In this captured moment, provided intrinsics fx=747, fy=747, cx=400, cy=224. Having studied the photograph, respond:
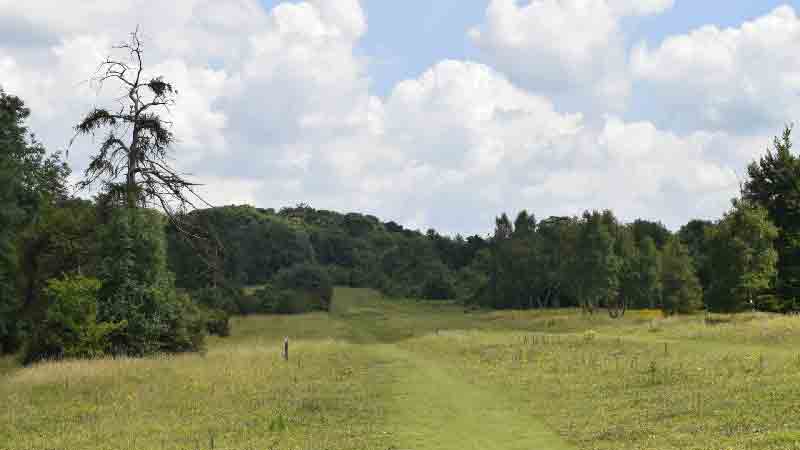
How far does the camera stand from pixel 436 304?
132 m

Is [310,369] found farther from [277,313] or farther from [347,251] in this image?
[347,251]

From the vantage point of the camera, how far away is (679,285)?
81.9m

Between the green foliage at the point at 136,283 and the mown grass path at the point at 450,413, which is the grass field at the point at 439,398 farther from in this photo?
the green foliage at the point at 136,283

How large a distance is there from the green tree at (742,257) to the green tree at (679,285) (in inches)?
793

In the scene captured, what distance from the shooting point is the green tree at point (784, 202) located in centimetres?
6244

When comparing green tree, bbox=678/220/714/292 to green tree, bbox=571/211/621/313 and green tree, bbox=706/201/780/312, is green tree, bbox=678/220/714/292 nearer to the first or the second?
green tree, bbox=571/211/621/313

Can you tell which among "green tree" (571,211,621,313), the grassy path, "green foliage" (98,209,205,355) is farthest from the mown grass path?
"green tree" (571,211,621,313)

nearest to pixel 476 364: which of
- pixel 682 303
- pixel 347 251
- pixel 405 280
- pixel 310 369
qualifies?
pixel 310 369

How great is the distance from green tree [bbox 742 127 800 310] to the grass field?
22561 mm

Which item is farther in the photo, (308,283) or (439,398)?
(308,283)

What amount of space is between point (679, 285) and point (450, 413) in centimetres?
6701

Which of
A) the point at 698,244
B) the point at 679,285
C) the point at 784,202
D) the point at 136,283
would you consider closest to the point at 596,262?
the point at 679,285

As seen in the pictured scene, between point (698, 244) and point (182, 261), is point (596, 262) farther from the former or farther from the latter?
point (182, 261)

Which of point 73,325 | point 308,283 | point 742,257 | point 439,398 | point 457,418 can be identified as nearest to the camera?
point 457,418
